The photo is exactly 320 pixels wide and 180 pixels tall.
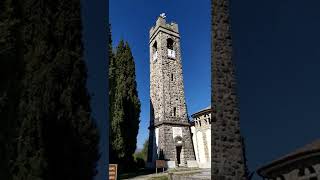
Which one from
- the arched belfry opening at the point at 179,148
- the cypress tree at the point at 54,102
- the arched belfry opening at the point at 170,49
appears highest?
the arched belfry opening at the point at 170,49

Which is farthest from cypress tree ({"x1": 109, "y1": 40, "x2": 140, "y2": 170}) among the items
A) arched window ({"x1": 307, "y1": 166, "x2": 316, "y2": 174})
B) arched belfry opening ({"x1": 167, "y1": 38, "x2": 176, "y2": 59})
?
arched window ({"x1": 307, "y1": 166, "x2": 316, "y2": 174})

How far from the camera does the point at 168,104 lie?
1975 cm

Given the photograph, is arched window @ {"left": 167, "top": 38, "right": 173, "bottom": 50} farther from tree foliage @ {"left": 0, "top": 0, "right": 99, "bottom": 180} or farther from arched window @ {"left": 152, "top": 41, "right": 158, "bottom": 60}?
tree foliage @ {"left": 0, "top": 0, "right": 99, "bottom": 180}

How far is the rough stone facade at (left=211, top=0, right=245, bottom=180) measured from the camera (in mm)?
6336

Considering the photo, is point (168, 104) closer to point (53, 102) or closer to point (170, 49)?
→ point (170, 49)

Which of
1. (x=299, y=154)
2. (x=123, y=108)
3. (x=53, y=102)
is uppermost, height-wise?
(x=123, y=108)

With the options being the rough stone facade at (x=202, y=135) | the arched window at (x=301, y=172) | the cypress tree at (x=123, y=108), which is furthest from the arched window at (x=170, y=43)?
the arched window at (x=301, y=172)

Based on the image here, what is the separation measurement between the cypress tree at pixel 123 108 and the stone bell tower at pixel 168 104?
2949 millimetres

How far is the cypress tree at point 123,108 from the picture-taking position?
15.5 m

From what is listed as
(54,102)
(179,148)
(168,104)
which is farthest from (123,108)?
(54,102)

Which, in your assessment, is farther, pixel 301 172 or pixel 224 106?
pixel 224 106

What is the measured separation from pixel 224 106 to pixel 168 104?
13070 mm

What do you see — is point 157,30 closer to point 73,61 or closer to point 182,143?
point 182,143

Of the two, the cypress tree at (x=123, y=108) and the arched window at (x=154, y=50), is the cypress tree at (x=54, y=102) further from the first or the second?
the arched window at (x=154, y=50)
